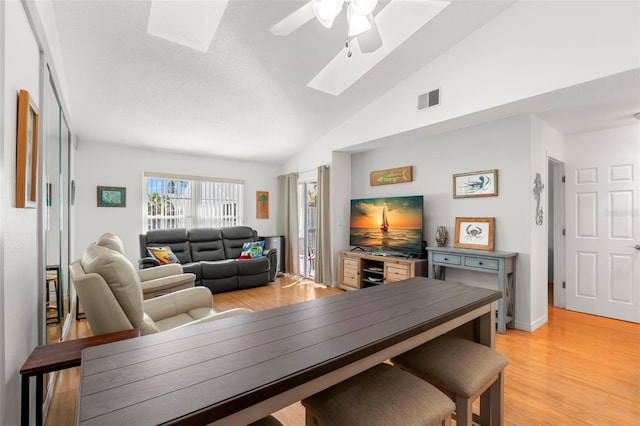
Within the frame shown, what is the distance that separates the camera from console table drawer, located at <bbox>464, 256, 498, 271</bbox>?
3.22 meters

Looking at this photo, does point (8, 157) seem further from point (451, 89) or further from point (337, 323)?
point (451, 89)

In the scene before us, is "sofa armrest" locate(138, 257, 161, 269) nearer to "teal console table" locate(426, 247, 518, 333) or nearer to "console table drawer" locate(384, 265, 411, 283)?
"console table drawer" locate(384, 265, 411, 283)

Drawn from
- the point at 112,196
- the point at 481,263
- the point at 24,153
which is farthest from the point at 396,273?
the point at 112,196

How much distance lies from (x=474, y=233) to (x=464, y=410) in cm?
270

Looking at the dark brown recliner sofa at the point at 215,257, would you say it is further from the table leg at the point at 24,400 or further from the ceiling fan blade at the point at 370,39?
the ceiling fan blade at the point at 370,39

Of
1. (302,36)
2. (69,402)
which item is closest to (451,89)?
(302,36)

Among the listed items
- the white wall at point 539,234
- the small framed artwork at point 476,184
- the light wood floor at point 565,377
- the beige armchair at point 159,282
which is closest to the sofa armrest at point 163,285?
the beige armchair at point 159,282

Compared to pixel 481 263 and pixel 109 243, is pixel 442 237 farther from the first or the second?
pixel 109 243

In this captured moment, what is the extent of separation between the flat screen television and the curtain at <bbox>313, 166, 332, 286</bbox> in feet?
1.41

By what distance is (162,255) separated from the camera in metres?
4.49

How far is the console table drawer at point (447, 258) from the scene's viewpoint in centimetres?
352

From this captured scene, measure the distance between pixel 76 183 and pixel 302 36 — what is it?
4.19 metres

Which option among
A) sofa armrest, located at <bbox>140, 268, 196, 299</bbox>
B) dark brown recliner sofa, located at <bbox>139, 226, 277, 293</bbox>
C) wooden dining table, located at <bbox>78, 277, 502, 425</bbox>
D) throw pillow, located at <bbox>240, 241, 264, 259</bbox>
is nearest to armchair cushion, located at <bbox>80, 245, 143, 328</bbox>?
wooden dining table, located at <bbox>78, 277, 502, 425</bbox>

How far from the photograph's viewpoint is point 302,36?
9.53 feet
